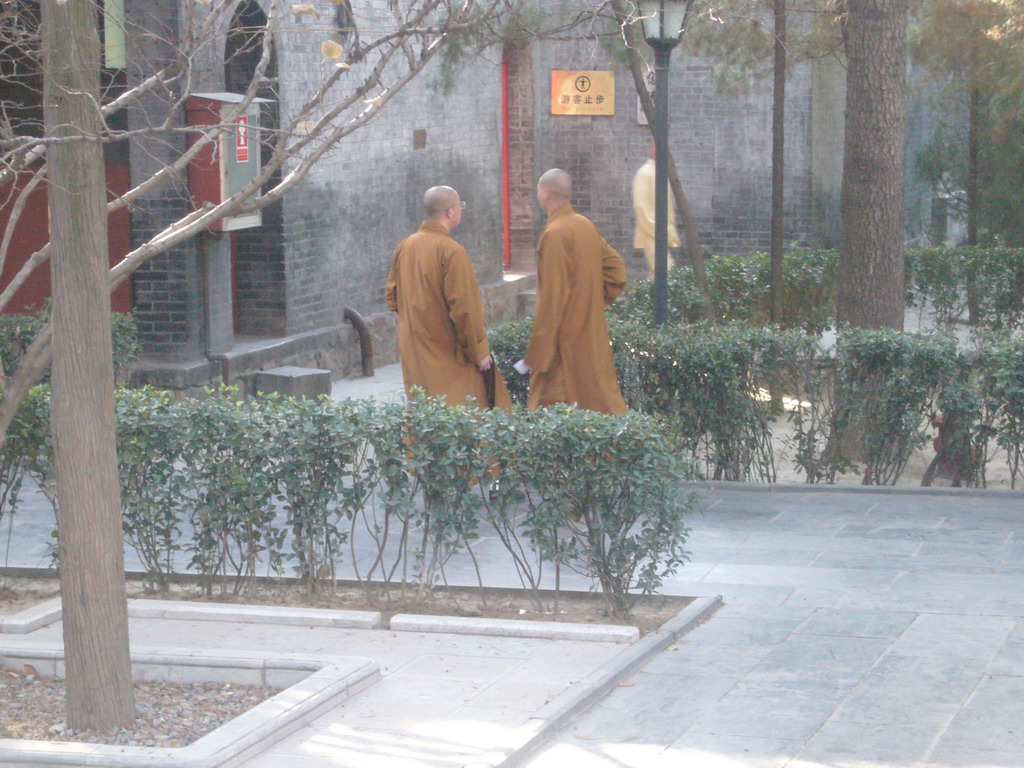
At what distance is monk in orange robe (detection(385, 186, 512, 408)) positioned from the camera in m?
7.97

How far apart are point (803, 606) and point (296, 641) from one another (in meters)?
2.22

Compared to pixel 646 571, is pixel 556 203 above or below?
above

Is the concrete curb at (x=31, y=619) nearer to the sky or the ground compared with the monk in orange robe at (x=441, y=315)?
nearer to the ground

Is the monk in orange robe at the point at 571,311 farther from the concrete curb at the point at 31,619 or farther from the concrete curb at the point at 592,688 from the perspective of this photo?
the concrete curb at the point at 31,619

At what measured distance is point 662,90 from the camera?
9336 millimetres

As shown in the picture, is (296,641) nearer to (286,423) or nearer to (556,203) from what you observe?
(286,423)

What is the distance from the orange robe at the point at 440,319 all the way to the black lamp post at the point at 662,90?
1860mm

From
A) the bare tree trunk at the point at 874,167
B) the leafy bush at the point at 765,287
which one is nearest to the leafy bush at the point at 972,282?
the leafy bush at the point at 765,287

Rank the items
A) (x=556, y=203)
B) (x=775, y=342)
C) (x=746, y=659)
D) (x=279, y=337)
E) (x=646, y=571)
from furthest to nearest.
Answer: (x=279, y=337), (x=775, y=342), (x=556, y=203), (x=646, y=571), (x=746, y=659)

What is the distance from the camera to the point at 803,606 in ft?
20.3

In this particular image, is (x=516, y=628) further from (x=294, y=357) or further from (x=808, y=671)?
(x=294, y=357)

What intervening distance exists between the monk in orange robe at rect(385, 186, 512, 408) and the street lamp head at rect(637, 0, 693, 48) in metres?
2.04

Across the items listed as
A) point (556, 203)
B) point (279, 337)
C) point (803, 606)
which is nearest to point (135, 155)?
point (279, 337)

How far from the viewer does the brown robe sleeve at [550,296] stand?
7992 millimetres
